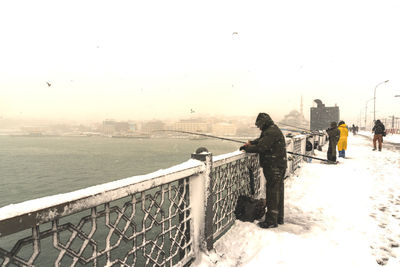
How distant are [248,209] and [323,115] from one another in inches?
1626

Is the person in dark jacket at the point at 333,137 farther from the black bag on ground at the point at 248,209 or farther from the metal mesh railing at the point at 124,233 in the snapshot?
the metal mesh railing at the point at 124,233

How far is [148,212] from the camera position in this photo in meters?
2.18

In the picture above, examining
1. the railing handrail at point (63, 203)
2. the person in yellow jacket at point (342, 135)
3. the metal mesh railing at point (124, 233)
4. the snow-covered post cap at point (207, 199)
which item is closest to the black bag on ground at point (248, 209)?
the snow-covered post cap at point (207, 199)

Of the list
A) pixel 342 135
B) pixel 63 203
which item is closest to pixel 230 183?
pixel 63 203

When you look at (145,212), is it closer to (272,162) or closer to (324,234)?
(272,162)

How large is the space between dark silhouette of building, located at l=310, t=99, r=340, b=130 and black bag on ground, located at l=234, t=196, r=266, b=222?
132 feet

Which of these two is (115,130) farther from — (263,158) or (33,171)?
(263,158)

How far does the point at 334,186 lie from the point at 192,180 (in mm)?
5272

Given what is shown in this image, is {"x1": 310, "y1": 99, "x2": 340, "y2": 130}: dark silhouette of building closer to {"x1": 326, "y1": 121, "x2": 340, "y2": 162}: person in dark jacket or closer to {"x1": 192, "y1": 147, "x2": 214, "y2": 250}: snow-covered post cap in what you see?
{"x1": 326, "y1": 121, "x2": 340, "y2": 162}: person in dark jacket

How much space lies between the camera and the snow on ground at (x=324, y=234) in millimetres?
2926

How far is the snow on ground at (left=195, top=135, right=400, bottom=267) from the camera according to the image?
293 cm

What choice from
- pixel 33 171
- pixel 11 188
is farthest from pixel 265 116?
pixel 33 171

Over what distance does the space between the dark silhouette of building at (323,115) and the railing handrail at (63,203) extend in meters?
42.6

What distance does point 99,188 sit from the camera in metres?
1.68
